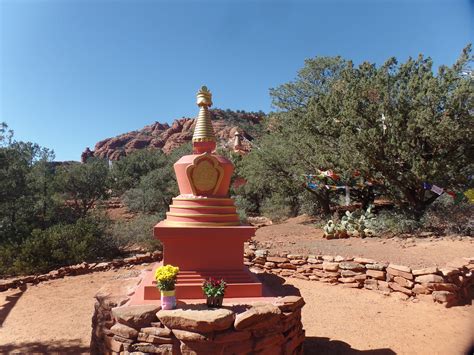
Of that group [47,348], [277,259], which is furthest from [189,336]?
[277,259]

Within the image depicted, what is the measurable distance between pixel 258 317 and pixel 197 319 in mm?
→ 825

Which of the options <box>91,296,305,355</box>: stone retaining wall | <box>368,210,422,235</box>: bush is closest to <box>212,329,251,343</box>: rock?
<box>91,296,305,355</box>: stone retaining wall

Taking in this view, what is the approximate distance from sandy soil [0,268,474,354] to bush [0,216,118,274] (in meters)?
2.51

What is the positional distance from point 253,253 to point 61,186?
19.4 meters

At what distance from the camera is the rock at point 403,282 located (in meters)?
7.93

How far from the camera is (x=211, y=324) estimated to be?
397 centimetres

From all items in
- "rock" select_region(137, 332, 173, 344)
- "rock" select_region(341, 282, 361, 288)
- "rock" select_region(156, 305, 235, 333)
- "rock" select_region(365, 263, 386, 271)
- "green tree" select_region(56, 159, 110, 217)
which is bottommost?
"rock" select_region(341, 282, 361, 288)

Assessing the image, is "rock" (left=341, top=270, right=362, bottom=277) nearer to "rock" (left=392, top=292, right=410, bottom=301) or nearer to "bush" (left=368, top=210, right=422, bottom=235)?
"rock" (left=392, top=292, right=410, bottom=301)

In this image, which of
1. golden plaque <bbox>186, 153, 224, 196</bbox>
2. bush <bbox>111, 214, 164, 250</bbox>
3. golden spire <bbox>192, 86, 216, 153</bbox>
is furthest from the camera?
bush <bbox>111, 214, 164, 250</bbox>

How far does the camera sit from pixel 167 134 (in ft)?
292

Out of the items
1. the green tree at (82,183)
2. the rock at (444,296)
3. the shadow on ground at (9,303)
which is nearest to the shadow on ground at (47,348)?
the shadow on ground at (9,303)

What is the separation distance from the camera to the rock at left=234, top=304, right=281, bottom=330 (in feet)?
13.7

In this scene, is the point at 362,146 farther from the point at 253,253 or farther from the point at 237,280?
the point at 237,280

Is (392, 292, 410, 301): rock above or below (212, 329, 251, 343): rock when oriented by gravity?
below
